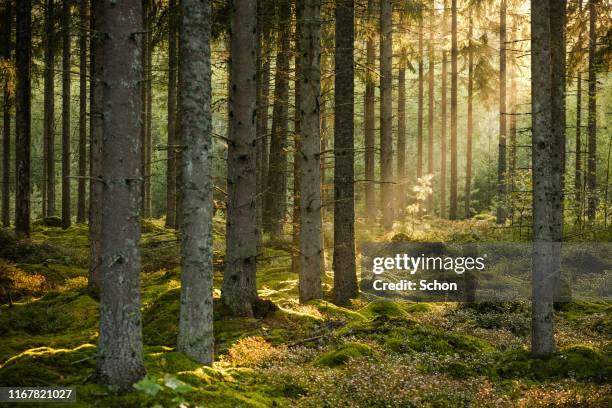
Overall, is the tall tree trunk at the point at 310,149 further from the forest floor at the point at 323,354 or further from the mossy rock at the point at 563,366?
the mossy rock at the point at 563,366

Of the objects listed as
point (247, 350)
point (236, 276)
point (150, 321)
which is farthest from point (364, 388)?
point (150, 321)

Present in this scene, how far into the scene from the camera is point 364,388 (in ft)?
24.6

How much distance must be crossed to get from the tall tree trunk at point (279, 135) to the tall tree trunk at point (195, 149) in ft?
20.2

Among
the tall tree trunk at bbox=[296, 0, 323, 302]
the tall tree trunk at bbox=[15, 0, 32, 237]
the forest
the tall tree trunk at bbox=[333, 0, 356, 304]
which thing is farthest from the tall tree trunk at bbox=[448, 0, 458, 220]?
the tall tree trunk at bbox=[15, 0, 32, 237]

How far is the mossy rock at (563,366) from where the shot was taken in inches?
337

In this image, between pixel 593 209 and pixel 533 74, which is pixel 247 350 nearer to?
pixel 533 74

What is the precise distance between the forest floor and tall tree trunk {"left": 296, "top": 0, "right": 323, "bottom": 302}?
79cm

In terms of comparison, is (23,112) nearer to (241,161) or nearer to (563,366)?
(241,161)

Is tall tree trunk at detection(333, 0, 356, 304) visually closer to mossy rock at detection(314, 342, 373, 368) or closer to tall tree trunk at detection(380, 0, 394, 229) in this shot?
mossy rock at detection(314, 342, 373, 368)

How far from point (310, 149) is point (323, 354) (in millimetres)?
5134

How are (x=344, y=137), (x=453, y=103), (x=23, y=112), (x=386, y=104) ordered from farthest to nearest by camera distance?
(x=453, y=103) < (x=386, y=104) < (x=23, y=112) < (x=344, y=137)

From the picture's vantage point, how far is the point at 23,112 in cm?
1869

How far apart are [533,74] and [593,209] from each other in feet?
58.1

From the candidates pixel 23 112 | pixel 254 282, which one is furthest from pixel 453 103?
pixel 254 282
